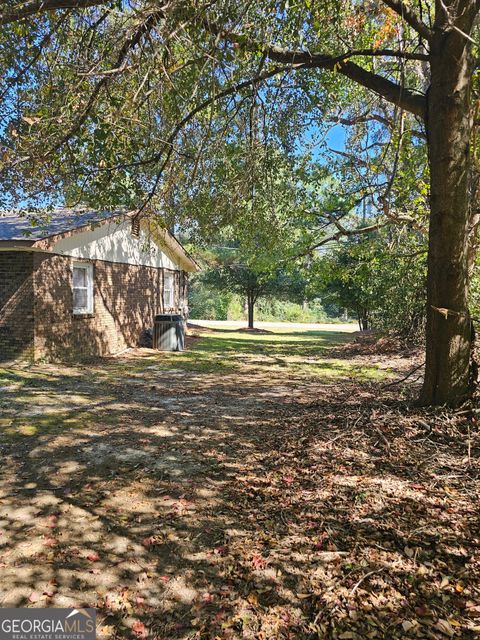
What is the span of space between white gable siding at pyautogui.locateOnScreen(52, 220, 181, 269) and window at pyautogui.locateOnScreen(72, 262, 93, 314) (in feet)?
1.12

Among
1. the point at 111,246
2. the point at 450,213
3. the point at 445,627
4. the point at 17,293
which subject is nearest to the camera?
the point at 445,627

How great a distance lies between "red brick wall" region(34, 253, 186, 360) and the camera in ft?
34.1

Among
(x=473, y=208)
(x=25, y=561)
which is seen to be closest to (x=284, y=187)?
(x=473, y=208)

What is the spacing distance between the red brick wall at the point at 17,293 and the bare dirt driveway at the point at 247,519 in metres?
3.73

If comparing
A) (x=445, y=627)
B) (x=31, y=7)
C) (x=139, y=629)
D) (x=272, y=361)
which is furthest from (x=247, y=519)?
(x=272, y=361)

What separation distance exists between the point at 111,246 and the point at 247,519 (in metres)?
11.3

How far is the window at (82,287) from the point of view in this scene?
11820 mm

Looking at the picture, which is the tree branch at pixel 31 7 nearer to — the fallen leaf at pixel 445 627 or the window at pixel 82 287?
the fallen leaf at pixel 445 627

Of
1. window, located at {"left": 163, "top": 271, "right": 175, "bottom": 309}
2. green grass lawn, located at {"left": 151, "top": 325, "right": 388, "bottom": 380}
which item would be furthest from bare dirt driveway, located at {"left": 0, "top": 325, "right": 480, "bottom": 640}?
window, located at {"left": 163, "top": 271, "right": 175, "bottom": 309}

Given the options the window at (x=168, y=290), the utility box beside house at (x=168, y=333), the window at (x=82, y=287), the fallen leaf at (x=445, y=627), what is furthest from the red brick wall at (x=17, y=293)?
the fallen leaf at (x=445, y=627)

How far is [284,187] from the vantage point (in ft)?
33.0

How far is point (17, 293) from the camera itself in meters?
10.0

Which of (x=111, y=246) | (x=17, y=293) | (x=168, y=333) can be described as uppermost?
(x=111, y=246)

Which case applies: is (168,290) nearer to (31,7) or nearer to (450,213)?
(31,7)
